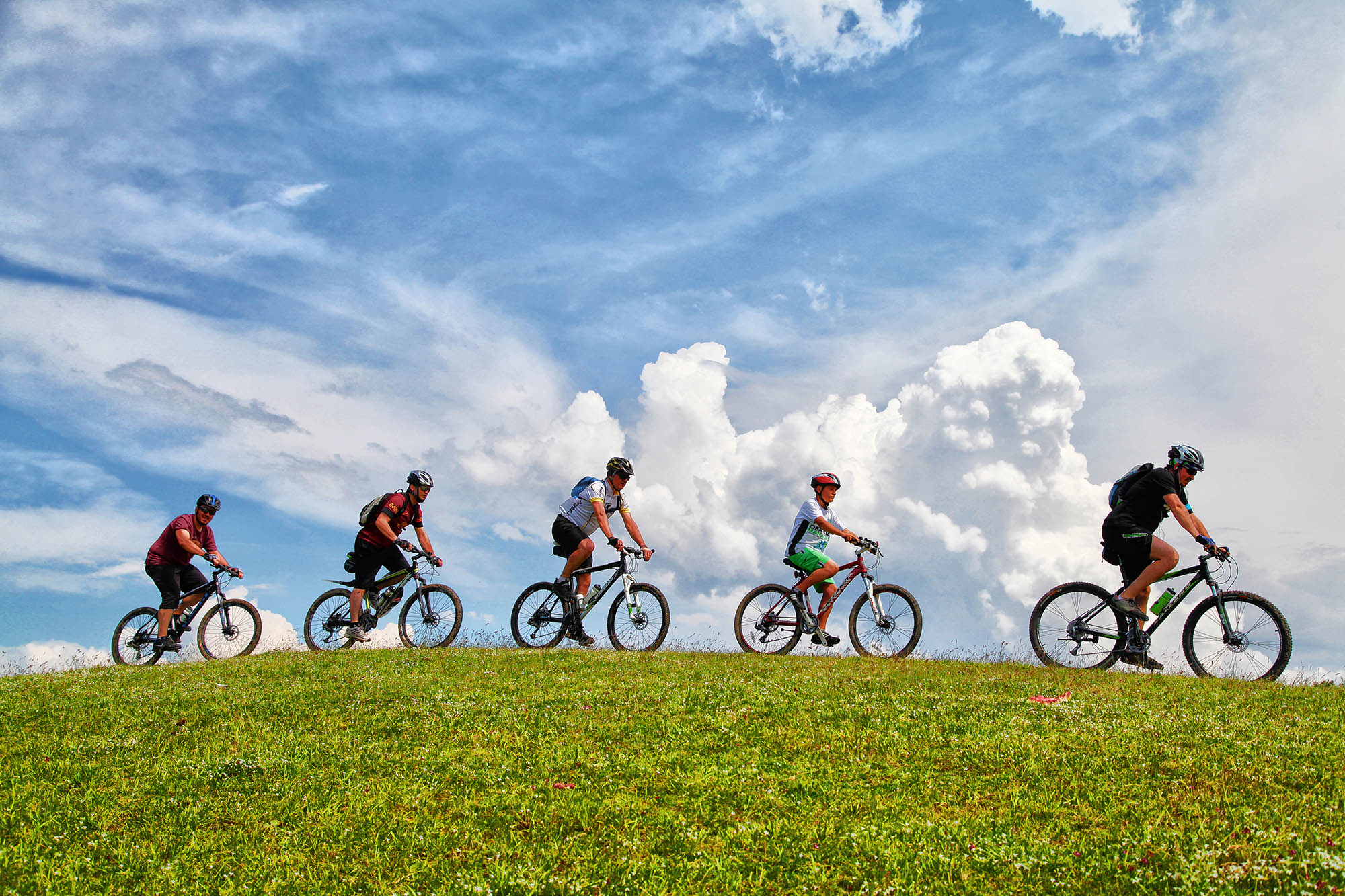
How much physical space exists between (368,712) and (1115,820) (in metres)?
8.77

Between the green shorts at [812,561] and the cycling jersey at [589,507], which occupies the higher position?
the cycling jersey at [589,507]

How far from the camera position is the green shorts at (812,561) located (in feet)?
52.3

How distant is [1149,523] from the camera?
556 inches

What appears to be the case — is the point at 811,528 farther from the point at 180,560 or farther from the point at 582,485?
the point at 180,560

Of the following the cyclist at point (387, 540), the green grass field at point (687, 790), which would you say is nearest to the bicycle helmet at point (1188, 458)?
the green grass field at point (687, 790)

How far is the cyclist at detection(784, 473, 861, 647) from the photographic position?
52.0ft

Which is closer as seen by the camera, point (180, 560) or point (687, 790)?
point (687, 790)

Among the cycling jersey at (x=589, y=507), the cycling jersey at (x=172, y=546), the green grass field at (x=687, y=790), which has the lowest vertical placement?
the green grass field at (x=687, y=790)

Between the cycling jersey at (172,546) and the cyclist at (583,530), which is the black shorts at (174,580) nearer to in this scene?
the cycling jersey at (172,546)

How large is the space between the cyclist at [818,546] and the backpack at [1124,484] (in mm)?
4831

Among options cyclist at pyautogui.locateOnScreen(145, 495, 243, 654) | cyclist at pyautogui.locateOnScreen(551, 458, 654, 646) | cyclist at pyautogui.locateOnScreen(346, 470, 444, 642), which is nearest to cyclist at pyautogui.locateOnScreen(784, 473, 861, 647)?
cyclist at pyautogui.locateOnScreen(551, 458, 654, 646)

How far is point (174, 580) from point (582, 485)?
9905mm

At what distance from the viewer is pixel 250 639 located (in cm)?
1916

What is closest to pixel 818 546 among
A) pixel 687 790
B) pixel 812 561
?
pixel 812 561
